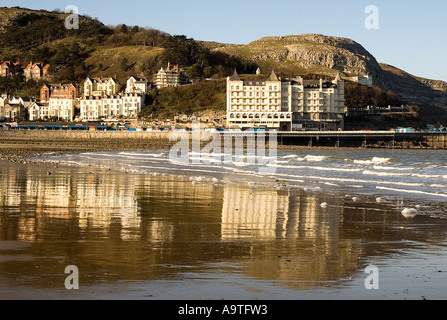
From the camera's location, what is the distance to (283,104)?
12000cm

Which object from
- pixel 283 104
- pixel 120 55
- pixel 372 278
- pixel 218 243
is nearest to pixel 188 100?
pixel 283 104

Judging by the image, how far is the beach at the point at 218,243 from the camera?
9.17 metres

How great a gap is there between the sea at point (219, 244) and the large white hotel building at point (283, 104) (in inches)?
3714

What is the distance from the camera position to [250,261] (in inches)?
434

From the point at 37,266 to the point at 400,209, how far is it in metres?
12.1

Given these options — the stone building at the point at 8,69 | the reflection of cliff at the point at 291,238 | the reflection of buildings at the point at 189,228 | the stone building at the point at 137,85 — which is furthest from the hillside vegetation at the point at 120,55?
the reflection of cliff at the point at 291,238

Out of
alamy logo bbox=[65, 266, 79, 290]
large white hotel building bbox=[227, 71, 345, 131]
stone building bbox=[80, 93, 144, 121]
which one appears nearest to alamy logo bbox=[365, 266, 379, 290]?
alamy logo bbox=[65, 266, 79, 290]

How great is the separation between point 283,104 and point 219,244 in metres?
109

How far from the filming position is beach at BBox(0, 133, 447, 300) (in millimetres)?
9172

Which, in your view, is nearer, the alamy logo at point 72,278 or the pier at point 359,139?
the alamy logo at point 72,278

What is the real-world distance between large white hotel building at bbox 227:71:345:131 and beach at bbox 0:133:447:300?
308 feet

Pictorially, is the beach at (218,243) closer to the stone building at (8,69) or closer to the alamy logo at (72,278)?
the alamy logo at (72,278)

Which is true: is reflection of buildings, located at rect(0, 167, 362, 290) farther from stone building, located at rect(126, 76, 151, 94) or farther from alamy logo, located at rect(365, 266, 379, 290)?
stone building, located at rect(126, 76, 151, 94)

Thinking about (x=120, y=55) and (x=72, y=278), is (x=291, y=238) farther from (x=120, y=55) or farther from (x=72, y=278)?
(x=120, y=55)
